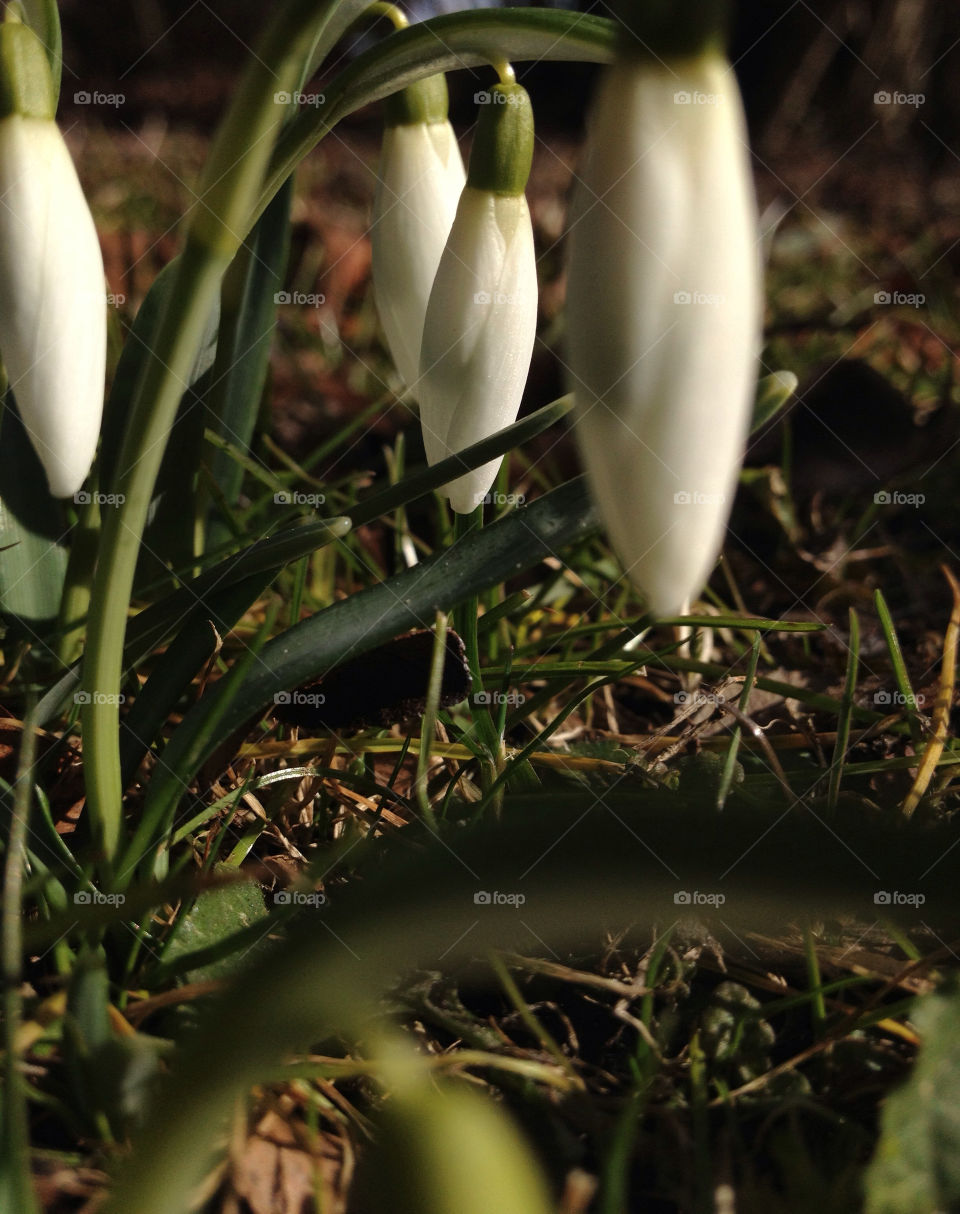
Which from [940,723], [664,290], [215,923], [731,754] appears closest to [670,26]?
[664,290]

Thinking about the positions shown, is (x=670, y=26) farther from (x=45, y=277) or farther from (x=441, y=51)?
(x=45, y=277)

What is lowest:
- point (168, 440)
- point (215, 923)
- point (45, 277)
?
point (215, 923)

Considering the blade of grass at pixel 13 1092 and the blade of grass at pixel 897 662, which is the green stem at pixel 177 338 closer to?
the blade of grass at pixel 13 1092

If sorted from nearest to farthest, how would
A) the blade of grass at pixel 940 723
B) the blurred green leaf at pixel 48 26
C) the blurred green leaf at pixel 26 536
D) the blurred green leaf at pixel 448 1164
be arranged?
1. the blurred green leaf at pixel 448 1164
2. the blurred green leaf at pixel 48 26
3. the blade of grass at pixel 940 723
4. the blurred green leaf at pixel 26 536

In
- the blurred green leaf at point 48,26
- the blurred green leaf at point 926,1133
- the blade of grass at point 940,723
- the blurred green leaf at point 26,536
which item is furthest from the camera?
the blurred green leaf at point 26,536

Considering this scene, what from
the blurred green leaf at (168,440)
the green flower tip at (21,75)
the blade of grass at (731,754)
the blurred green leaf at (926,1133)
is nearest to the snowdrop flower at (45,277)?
the green flower tip at (21,75)

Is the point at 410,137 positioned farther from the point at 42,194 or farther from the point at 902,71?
the point at 902,71
